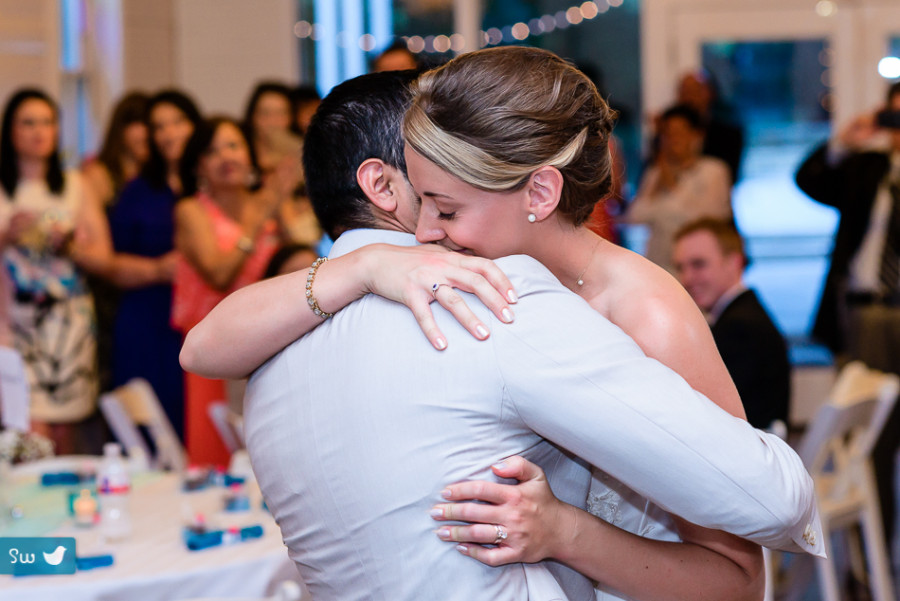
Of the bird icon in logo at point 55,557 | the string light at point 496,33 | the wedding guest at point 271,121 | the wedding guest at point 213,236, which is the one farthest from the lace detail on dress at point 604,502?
the string light at point 496,33

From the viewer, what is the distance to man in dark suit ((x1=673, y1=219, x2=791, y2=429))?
9.36 feet

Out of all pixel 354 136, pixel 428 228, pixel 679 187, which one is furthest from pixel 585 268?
pixel 679 187

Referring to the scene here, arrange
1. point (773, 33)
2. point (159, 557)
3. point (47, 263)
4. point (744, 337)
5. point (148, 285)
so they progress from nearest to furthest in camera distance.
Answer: point (159, 557) → point (744, 337) → point (47, 263) → point (148, 285) → point (773, 33)

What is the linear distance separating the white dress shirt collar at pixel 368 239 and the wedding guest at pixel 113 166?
3.54 metres

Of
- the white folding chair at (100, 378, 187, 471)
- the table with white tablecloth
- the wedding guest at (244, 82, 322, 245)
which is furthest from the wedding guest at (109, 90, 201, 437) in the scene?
the table with white tablecloth

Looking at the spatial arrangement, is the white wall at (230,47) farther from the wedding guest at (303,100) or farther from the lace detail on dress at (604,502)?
the lace detail on dress at (604,502)

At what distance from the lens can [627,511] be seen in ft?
4.39

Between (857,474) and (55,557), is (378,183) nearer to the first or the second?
(55,557)

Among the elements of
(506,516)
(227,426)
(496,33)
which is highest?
(496,33)

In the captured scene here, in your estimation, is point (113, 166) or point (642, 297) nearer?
point (642, 297)

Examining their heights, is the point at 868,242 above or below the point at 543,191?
below

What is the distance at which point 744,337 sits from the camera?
2.90 metres

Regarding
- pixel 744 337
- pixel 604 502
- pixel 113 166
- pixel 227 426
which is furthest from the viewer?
pixel 113 166

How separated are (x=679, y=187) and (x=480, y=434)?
465 cm
